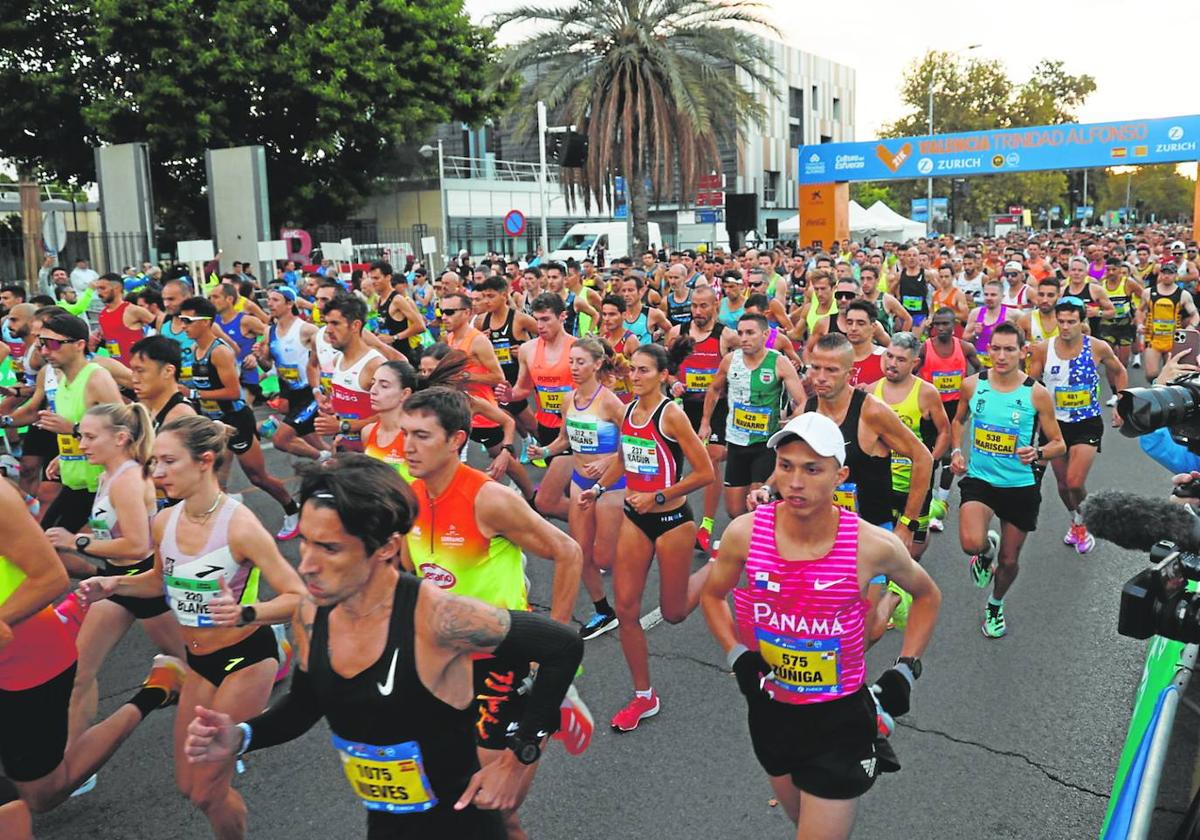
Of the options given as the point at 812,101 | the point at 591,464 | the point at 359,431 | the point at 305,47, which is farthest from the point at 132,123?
the point at 812,101

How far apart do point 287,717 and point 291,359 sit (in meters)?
7.28

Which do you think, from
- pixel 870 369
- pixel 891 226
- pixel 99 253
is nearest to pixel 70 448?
pixel 870 369

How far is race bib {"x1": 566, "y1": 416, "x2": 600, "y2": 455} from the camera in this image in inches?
238

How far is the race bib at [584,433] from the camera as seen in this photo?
6055 millimetres

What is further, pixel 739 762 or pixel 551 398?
pixel 551 398

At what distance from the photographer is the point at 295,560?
7484 mm

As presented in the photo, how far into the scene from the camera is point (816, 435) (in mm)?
3242

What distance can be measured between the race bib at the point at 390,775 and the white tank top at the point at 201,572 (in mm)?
1385

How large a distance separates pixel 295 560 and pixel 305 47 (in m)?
23.9

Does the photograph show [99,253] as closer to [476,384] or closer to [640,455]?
[476,384]

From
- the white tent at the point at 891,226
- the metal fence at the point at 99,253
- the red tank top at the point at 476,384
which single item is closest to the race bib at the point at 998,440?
the red tank top at the point at 476,384

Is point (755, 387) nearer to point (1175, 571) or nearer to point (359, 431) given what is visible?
point (359, 431)

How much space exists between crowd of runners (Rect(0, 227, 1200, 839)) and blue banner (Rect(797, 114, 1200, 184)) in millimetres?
29670

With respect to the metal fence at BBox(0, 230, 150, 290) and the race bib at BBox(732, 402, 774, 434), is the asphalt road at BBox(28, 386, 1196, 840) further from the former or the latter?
the metal fence at BBox(0, 230, 150, 290)
